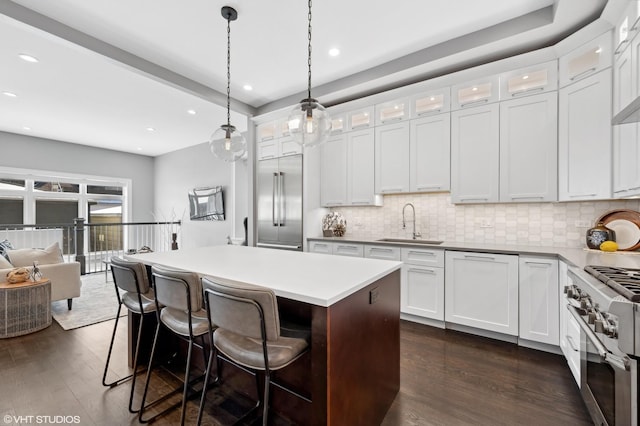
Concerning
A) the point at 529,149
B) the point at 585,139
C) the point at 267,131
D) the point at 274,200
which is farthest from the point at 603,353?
the point at 267,131

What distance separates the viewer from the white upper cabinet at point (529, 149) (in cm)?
274

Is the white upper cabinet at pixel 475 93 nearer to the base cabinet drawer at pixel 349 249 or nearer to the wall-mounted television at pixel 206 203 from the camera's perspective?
the base cabinet drawer at pixel 349 249

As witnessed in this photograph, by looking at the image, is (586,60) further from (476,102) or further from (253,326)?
(253,326)

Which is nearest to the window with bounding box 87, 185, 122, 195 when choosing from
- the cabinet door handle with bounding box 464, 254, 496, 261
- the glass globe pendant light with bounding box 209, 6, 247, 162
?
the glass globe pendant light with bounding box 209, 6, 247, 162

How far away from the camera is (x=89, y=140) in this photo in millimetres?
6574

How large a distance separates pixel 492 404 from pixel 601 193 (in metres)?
1.94

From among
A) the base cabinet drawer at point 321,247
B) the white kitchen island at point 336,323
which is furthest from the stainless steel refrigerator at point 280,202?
the white kitchen island at point 336,323

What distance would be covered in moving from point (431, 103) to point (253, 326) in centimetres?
324

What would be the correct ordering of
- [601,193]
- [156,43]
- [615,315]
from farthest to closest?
[156,43]
[601,193]
[615,315]

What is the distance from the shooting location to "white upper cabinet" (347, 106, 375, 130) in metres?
3.88

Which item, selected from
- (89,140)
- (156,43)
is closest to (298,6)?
(156,43)

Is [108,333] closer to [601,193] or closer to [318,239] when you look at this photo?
[318,239]

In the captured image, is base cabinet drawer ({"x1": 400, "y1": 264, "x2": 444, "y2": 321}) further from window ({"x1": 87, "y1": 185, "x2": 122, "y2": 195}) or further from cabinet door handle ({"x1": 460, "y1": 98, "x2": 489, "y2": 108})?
window ({"x1": 87, "y1": 185, "x2": 122, "y2": 195})

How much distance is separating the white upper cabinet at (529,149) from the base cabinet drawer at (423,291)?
1.10 m
